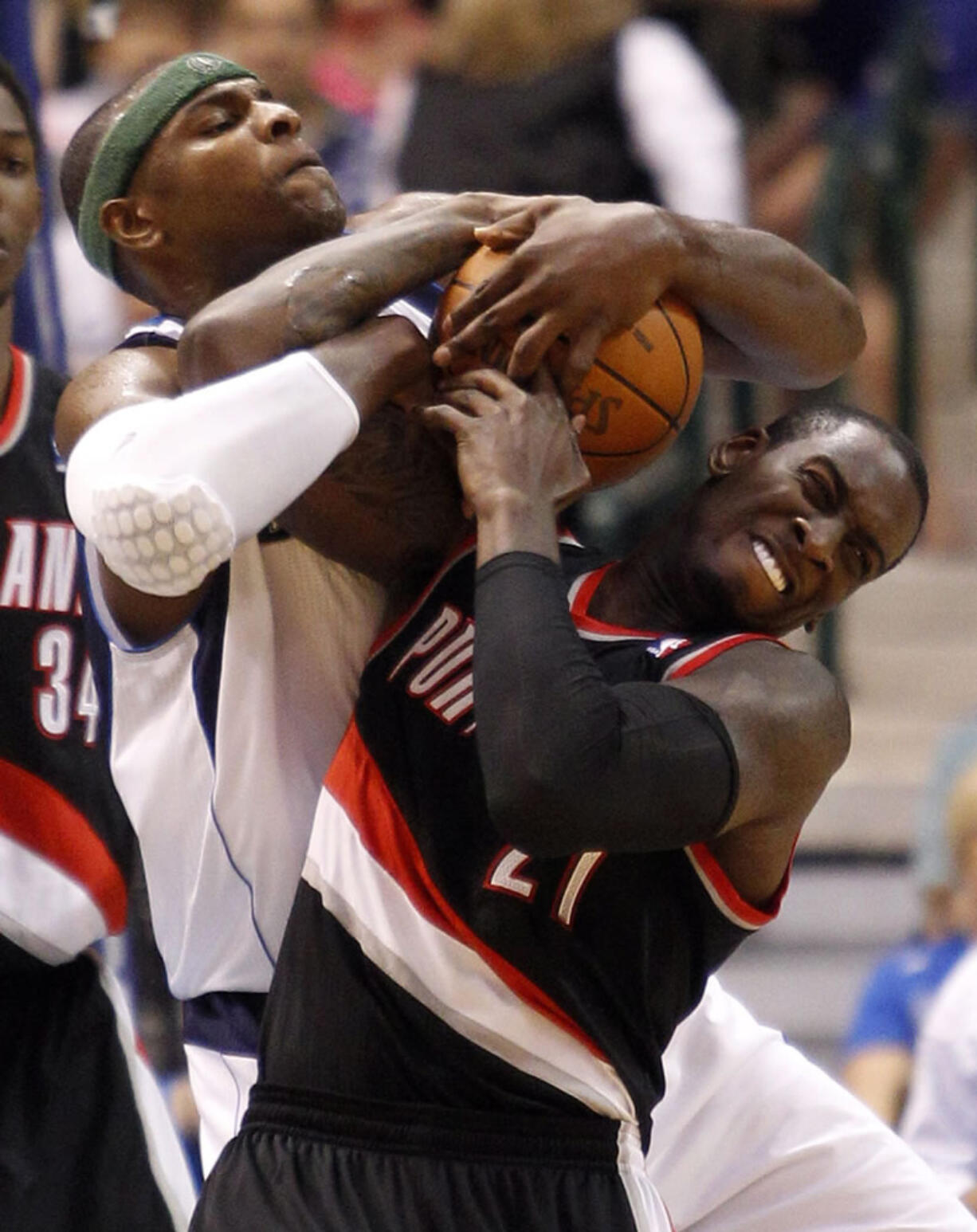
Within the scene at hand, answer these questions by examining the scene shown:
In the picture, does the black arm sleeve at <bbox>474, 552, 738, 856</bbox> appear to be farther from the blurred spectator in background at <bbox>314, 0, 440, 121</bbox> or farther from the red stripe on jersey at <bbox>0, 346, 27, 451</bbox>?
the blurred spectator in background at <bbox>314, 0, 440, 121</bbox>

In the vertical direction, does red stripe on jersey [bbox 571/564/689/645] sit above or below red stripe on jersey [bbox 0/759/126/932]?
above

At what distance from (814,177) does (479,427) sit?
4.59 metres

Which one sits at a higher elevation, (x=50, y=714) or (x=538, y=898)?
(x=538, y=898)

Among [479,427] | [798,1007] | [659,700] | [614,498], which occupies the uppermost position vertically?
[479,427]

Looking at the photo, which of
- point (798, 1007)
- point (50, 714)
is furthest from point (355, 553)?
point (798, 1007)

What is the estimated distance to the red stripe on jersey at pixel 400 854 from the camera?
9.60 ft

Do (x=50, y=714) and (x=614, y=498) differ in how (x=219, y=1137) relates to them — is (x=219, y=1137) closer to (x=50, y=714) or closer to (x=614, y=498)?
(x=50, y=714)

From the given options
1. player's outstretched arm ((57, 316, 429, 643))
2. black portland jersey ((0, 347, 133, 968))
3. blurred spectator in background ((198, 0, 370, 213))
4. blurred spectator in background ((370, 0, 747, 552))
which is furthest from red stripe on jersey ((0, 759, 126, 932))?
blurred spectator in background ((198, 0, 370, 213))

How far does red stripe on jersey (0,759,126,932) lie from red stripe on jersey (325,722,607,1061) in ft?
2.36

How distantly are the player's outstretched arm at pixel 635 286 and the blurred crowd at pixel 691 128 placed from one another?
70.0 inches

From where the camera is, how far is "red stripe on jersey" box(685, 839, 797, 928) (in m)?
2.93

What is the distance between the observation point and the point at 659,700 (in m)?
2.80

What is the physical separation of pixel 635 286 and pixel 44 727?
1.22 m

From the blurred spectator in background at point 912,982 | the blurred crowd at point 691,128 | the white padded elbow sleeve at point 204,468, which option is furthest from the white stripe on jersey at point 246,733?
the blurred spectator in background at point 912,982
